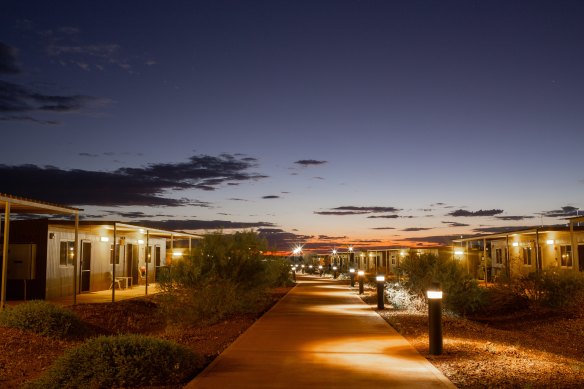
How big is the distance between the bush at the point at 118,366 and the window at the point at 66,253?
15.8 metres

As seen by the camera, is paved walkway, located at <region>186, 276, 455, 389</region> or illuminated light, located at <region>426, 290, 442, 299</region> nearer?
paved walkway, located at <region>186, 276, 455, 389</region>

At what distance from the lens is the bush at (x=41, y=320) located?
38.0 ft

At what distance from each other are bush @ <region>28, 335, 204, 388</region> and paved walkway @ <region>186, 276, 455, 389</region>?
418 mm

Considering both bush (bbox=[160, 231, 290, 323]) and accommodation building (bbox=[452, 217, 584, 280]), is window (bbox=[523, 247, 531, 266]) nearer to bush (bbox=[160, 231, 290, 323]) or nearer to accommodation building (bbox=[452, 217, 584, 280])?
accommodation building (bbox=[452, 217, 584, 280])

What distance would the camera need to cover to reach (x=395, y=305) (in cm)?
1978

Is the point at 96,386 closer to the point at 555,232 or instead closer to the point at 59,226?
the point at 59,226


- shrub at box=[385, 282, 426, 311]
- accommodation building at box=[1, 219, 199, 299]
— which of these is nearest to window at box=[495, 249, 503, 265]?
shrub at box=[385, 282, 426, 311]

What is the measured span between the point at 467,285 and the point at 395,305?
7.61 feet

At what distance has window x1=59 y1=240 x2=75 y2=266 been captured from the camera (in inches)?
902

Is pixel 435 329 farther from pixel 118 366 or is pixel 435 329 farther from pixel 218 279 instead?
pixel 218 279

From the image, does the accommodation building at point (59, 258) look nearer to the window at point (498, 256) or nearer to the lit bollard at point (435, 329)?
the lit bollard at point (435, 329)

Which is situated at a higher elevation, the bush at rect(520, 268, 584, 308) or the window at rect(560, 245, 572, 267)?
the window at rect(560, 245, 572, 267)

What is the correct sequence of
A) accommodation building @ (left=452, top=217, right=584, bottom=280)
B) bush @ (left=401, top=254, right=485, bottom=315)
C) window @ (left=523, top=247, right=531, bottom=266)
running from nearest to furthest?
bush @ (left=401, top=254, right=485, bottom=315), accommodation building @ (left=452, top=217, right=584, bottom=280), window @ (left=523, top=247, right=531, bottom=266)

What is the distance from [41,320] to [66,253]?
12.2 m
